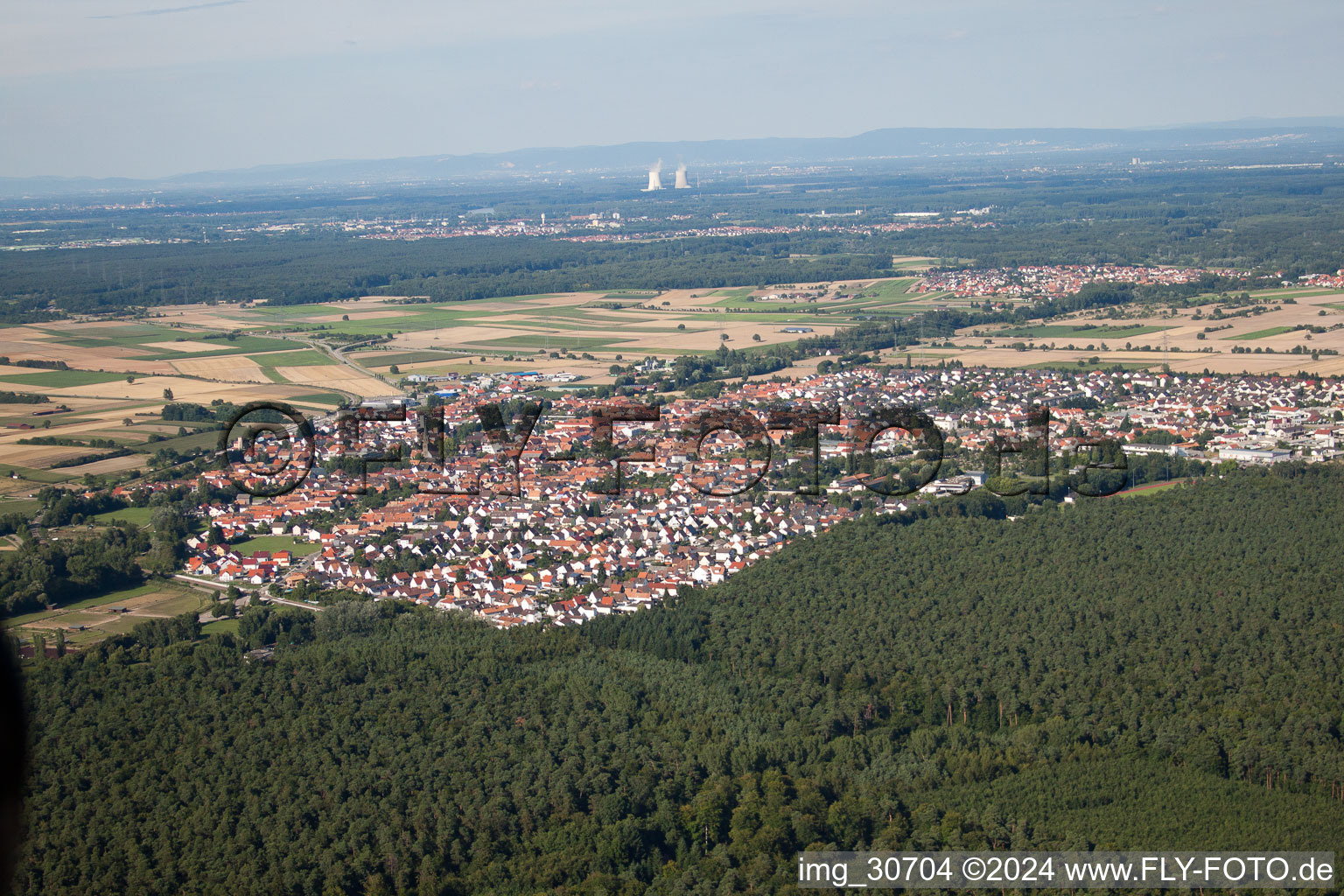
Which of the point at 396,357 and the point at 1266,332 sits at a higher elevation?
the point at 396,357

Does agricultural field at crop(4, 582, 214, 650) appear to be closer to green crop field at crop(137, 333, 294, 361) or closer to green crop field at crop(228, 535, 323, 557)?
green crop field at crop(228, 535, 323, 557)

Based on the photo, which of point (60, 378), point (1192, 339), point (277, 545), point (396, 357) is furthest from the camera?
point (396, 357)

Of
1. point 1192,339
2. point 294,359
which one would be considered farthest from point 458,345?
point 1192,339

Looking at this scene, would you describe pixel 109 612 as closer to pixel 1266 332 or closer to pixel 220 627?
pixel 220 627

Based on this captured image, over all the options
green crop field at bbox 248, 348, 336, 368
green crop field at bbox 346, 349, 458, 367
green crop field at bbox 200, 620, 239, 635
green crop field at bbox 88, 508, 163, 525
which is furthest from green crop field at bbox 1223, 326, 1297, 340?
green crop field at bbox 200, 620, 239, 635

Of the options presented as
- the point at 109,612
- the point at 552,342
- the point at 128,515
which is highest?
the point at 552,342

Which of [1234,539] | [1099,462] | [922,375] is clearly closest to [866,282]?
[922,375]

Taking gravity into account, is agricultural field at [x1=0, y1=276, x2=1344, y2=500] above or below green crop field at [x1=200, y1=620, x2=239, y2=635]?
above

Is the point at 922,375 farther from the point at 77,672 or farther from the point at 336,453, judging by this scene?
the point at 77,672

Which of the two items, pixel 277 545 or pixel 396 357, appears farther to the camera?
pixel 396 357
